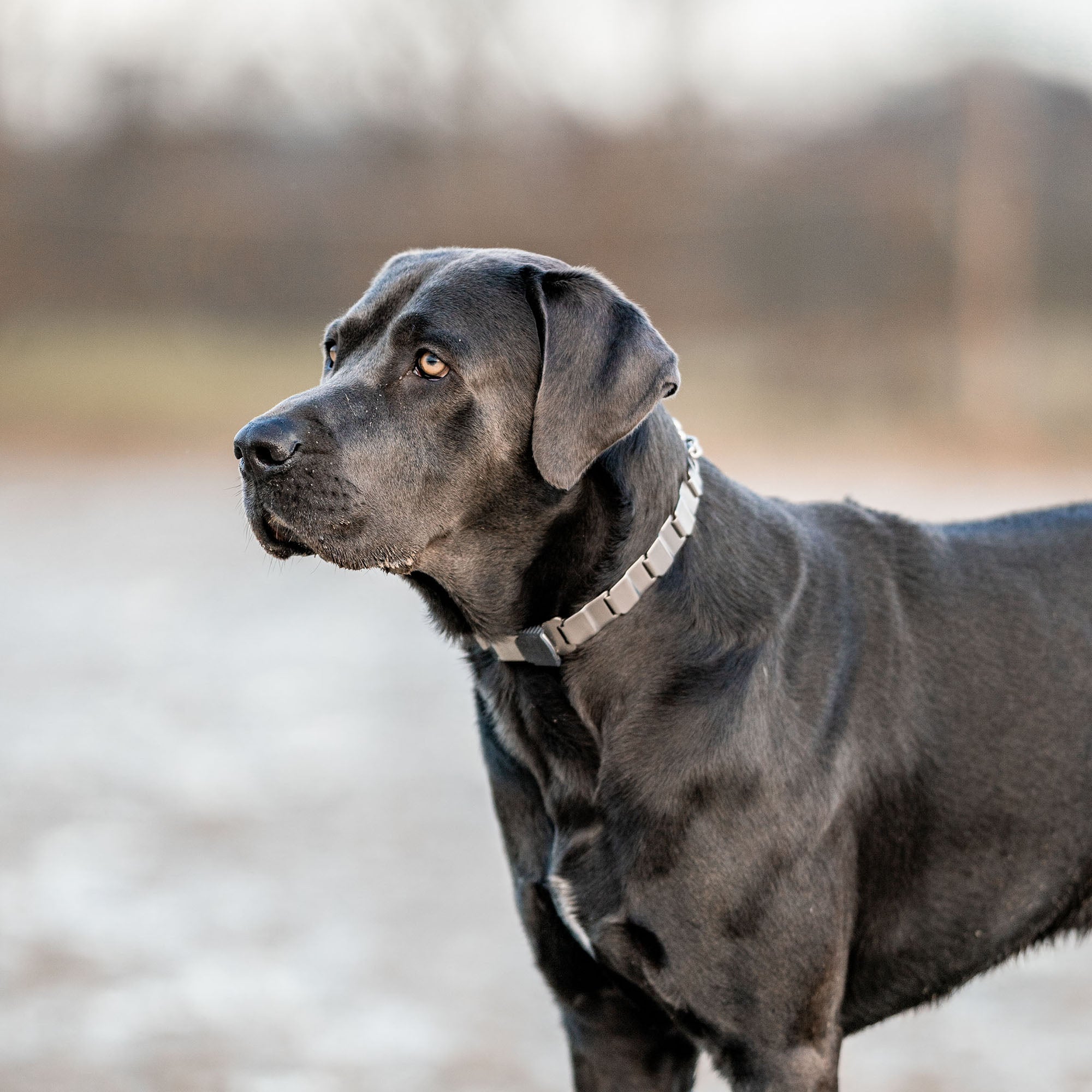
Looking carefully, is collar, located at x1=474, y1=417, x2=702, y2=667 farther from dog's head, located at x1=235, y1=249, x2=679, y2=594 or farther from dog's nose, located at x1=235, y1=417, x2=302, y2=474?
dog's nose, located at x1=235, y1=417, x2=302, y2=474

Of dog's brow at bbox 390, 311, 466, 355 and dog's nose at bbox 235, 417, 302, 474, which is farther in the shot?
dog's brow at bbox 390, 311, 466, 355

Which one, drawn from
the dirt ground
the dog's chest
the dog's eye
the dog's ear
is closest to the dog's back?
the dog's chest

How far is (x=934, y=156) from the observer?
21.0 m

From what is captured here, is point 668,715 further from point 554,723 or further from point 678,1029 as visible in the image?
point 678,1029

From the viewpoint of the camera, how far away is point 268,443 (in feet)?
8.65

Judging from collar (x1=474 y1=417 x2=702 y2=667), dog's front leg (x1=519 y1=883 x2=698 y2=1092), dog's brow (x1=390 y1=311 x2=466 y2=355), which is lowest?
dog's front leg (x1=519 y1=883 x2=698 y2=1092)

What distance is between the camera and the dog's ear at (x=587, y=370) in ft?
8.64

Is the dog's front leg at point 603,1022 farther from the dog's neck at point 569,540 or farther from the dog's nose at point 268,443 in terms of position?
the dog's nose at point 268,443

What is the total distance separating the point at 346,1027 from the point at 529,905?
5.23ft

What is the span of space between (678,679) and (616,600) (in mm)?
195

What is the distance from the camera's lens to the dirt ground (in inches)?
159

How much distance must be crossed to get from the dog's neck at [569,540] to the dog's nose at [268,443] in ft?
1.27

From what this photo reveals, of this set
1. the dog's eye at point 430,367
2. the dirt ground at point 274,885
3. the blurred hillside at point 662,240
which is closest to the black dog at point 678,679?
the dog's eye at point 430,367

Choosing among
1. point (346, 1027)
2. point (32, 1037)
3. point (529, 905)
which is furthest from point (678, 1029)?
point (32, 1037)
